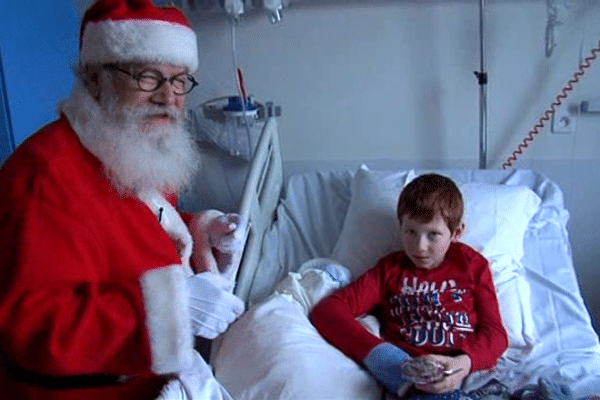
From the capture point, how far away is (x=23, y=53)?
2.06m

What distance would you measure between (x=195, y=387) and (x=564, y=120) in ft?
5.39

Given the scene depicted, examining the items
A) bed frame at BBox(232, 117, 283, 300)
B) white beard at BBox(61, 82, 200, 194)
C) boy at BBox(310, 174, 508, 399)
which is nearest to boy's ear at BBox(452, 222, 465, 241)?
boy at BBox(310, 174, 508, 399)

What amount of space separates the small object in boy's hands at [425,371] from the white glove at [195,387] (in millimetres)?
396

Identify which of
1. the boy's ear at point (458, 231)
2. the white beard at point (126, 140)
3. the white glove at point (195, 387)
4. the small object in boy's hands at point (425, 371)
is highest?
the white beard at point (126, 140)

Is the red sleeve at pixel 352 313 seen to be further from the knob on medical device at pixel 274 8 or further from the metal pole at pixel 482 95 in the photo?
the knob on medical device at pixel 274 8

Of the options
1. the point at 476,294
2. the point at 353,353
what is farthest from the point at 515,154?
the point at 353,353

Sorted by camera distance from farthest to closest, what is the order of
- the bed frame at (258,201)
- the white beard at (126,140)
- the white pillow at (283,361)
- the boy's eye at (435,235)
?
the bed frame at (258,201)
the boy's eye at (435,235)
the white pillow at (283,361)
the white beard at (126,140)

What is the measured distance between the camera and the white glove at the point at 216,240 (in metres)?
1.53

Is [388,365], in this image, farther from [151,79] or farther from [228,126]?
[228,126]

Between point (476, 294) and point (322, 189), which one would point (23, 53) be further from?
point (476, 294)

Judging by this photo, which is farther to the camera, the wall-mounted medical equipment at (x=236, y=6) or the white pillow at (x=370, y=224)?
the wall-mounted medical equipment at (x=236, y=6)

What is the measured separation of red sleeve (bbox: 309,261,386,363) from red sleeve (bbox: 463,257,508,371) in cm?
23

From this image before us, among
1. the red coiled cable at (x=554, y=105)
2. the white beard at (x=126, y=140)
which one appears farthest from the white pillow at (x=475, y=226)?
the white beard at (x=126, y=140)

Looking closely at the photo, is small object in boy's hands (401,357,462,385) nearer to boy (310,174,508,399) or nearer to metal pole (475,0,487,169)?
boy (310,174,508,399)
